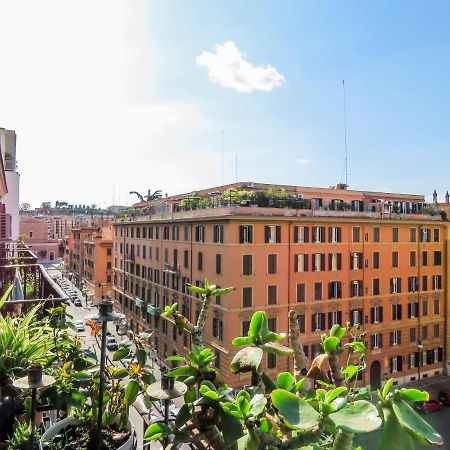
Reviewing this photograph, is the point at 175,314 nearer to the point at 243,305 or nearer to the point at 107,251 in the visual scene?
the point at 243,305

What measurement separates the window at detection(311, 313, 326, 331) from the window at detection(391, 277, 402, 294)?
6520mm

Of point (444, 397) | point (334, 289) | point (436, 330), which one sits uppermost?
point (334, 289)

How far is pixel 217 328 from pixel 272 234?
20.9 feet

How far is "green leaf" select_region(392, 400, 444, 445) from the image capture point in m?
1.13

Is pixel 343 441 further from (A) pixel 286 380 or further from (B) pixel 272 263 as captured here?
(B) pixel 272 263

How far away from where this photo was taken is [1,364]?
285cm

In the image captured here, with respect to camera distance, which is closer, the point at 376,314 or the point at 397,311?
the point at 376,314

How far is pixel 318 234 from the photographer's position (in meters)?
24.7

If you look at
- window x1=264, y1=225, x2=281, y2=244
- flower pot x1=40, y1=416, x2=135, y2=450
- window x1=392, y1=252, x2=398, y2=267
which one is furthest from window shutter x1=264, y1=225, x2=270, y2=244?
flower pot x1=40, y1=416, x2=135, y2=450

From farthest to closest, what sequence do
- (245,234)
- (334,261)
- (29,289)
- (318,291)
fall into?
A: (334,261) < (318,291) < (245,234) < (29,289)

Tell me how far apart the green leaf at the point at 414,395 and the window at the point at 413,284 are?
1184 inches

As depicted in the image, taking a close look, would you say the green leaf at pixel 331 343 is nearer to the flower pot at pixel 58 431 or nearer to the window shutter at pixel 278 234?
the flower pot at pixel 58 431

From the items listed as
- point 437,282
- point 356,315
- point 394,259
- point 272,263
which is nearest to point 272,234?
point 272,263

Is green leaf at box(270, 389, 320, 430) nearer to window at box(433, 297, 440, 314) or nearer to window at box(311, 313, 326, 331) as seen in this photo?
window at box(311, 313, 326, 331)
